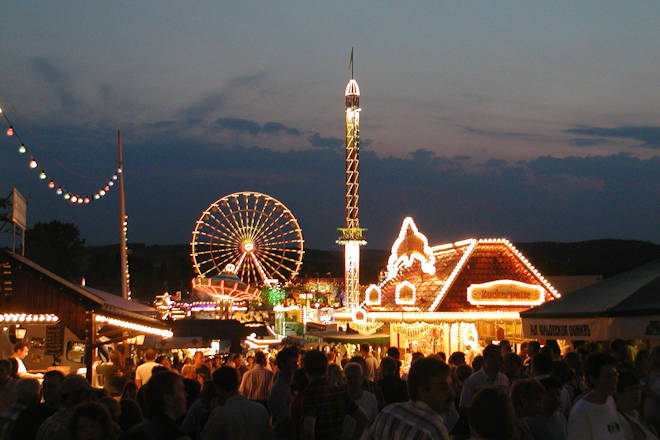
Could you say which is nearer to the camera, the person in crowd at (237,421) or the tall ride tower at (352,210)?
the person in crowd at (237,421)

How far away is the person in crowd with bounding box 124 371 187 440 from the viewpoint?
18.0 ft

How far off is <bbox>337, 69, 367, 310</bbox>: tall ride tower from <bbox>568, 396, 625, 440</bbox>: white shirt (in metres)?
44.6

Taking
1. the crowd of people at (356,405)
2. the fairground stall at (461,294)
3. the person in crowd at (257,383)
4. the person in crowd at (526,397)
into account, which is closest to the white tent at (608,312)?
the crowd of people at (356,405)

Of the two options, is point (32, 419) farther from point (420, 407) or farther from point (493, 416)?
point (493, 416)

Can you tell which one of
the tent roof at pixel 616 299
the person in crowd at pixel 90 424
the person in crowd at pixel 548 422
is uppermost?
the tent roof at pixel 616 299

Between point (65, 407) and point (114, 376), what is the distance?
730 cm

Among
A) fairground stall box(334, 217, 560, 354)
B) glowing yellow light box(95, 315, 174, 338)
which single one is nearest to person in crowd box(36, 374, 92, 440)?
glowing yellow light box(95, 315, 174, 338)

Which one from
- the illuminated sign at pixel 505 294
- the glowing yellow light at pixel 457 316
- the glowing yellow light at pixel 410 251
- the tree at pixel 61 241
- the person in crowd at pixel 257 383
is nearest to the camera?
the person in crowd at pixel 257 383

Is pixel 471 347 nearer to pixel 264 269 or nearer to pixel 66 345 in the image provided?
pixel 66 345

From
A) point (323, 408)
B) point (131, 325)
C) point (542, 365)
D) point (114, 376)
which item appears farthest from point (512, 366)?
point (131, 325)

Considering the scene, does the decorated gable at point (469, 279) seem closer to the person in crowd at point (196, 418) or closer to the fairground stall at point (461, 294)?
the fairground stall at point (461, 294)

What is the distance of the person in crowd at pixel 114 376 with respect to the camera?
1336 centimetres

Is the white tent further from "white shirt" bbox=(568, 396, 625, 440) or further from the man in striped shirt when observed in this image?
the man in striped shirt

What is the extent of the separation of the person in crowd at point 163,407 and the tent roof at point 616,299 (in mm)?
9268
